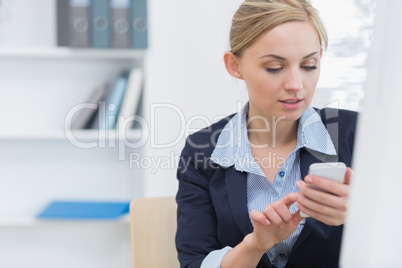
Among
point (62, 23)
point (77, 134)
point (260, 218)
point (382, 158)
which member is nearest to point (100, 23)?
point (62, 23)

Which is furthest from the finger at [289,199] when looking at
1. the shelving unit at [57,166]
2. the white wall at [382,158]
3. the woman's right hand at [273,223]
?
the shelving unit at [57,166]

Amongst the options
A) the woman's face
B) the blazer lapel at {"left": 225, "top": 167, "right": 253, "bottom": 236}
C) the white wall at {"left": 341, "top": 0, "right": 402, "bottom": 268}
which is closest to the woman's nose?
the woman's face

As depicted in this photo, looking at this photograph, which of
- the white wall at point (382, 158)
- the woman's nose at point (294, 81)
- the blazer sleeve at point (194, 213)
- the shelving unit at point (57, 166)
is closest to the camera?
the white wall at point (382, 158)

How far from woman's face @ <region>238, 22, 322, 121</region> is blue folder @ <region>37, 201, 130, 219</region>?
1101 millimetres

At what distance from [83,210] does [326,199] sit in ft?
4.95

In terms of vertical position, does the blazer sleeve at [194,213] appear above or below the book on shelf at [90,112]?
below

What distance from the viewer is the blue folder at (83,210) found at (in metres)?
2.04

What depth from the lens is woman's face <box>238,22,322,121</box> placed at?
114cm

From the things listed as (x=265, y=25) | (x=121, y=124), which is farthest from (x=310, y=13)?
(x=121, y=124)

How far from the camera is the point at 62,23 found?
198 cm

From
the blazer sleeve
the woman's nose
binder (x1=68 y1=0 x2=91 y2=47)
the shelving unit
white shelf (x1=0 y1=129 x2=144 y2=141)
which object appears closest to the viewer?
the woman's nose

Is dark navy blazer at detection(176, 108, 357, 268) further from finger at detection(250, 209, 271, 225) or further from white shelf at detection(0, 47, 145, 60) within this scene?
white shelf at detection(0, 47, 145, 60)

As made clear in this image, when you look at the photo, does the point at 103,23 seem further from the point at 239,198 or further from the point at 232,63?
the point at 239,198

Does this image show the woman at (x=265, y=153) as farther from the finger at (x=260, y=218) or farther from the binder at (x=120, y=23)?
the binder at (x=120, y=23)
